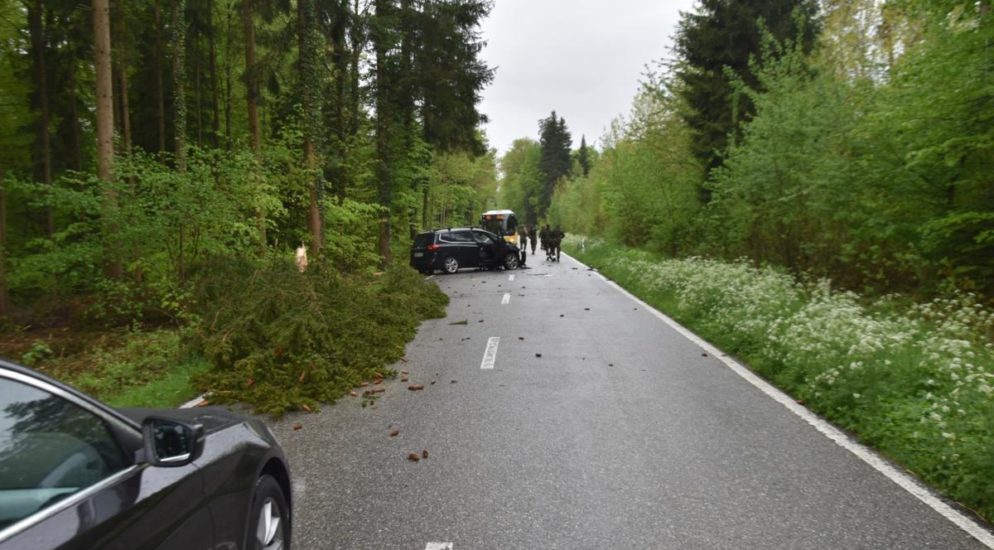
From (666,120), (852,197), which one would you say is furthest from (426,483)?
(666,120)

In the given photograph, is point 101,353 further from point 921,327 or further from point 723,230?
point 723,230

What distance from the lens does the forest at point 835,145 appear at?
363 inches

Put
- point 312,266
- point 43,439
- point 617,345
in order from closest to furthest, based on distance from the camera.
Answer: point 43,439 → point 617,345 → point 312,266

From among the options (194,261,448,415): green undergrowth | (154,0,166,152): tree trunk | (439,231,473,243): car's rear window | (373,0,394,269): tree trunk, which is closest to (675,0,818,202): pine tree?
(439,231,473,243): car's rear window

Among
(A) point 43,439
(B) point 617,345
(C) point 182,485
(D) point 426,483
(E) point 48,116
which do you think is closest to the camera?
(A) point 43,439

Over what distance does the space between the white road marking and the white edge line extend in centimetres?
315

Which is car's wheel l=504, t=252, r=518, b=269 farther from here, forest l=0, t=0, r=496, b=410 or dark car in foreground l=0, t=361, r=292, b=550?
dark car in foreground l=0, t=361, r=292, b=550

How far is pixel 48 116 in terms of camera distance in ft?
62.6

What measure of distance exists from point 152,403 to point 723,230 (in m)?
17.8

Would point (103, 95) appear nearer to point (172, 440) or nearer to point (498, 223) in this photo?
point (172, 440)

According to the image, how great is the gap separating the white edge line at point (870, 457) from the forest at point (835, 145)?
4.35 m

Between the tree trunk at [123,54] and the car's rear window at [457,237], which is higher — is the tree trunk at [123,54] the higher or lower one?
the higher one

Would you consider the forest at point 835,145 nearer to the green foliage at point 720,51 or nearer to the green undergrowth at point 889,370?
the green foliage at point 720,51

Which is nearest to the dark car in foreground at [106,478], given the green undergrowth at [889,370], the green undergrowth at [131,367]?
the green undergrowth at [889,370]
